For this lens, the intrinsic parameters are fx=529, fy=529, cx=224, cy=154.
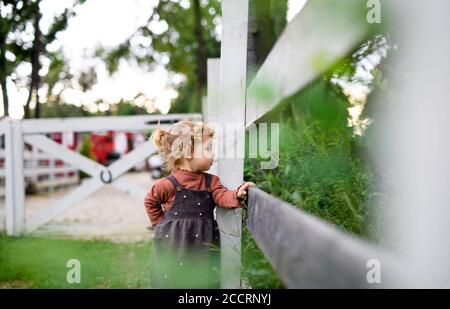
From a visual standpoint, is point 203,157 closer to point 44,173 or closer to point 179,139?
point 179,139

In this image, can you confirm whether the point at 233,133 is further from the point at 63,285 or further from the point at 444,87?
the point at 63,285

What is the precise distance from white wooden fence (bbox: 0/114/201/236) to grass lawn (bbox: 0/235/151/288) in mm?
344

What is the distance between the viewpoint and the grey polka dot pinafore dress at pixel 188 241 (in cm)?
191

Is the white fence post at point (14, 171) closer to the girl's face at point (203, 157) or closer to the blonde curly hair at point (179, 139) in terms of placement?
the blonde curly hair at point (179, 139)

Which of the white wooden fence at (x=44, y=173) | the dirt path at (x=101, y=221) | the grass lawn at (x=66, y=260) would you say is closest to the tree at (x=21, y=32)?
the grass lawn at (x=66, y=260)

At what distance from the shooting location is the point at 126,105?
30984 mm

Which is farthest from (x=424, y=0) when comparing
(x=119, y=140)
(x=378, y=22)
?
(x=119, y=140)

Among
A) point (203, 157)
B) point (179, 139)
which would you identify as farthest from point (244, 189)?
point (179, 139)

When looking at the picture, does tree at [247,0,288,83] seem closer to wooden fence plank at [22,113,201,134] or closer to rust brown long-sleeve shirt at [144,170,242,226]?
rust brown long-sleeve shirt at [144,170,242,226]

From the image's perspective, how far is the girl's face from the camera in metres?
1.96

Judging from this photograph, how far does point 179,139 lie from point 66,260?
2.40 meters

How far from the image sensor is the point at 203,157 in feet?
6.43

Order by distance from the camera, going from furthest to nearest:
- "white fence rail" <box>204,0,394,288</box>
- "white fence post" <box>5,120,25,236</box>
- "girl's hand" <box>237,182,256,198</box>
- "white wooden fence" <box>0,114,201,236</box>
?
"white fence post" <box>5,120,25,236</box> → "white wooden fence" <box>0,114,201,236</box> → "girl's hand" <box>237,182,256,198</box> → "white fence rail" <box>204,0,394,288</box>

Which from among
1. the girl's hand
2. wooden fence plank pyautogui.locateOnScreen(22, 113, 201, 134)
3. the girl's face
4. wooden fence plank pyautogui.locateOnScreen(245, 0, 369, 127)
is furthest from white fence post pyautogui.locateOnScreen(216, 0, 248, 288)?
wooden fence plank pyautogui.locateOnScreen(22, 113, 201, 134)
